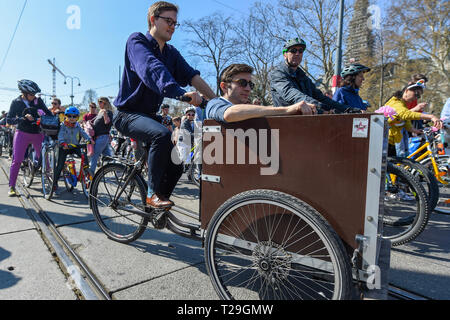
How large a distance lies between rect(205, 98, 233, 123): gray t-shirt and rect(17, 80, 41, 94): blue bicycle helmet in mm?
4488

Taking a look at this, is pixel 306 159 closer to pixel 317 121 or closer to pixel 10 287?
pixel 317 121

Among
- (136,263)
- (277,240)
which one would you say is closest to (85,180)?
(136,263)

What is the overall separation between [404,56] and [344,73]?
2534cm

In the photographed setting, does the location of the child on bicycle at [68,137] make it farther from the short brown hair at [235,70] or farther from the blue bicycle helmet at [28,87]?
the short brown hair at [235,70]

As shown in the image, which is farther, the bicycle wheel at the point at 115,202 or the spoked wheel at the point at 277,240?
the bicycle wheel at the point at 115,202

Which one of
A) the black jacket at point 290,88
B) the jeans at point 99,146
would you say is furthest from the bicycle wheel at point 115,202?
the jeans at point 99,146

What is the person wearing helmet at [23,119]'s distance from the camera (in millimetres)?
4820

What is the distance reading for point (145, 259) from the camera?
257cm

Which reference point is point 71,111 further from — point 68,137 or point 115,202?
point 115,202

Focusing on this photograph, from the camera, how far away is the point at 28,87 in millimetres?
4871

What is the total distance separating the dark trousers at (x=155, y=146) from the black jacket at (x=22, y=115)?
3345 millimetres

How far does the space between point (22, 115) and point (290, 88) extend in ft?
15.5

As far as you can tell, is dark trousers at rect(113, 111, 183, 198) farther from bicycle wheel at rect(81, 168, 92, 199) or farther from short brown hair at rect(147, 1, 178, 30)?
bicycle wheel at rect(81, 168, 92, 199)

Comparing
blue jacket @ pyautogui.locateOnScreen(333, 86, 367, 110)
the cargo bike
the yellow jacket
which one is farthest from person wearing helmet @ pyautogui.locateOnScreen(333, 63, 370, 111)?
the cargo bike
